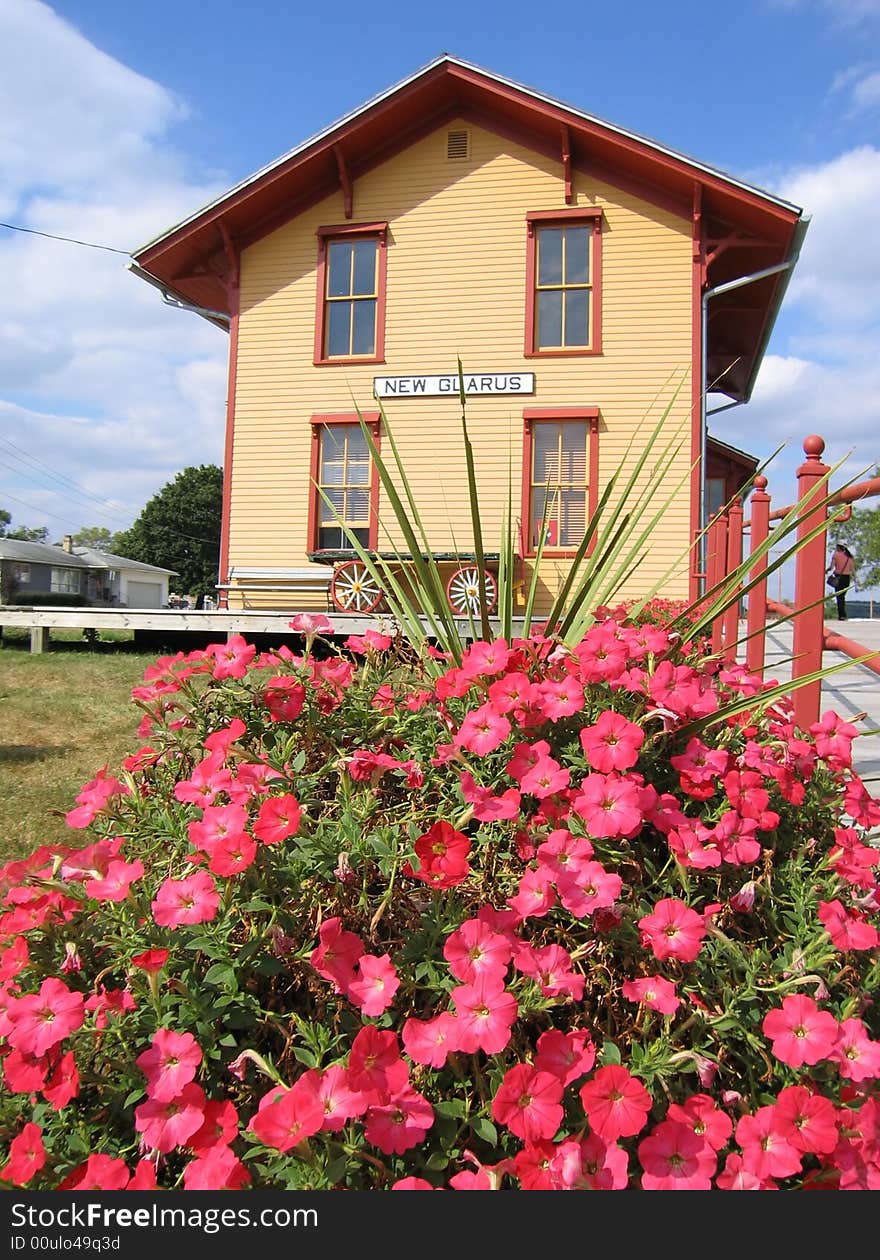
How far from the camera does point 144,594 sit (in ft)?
215

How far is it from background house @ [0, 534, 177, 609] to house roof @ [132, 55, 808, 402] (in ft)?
107

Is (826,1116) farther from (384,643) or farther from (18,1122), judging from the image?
(384,643)

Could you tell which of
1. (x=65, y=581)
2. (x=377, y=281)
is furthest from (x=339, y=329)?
(x=65, y=581)

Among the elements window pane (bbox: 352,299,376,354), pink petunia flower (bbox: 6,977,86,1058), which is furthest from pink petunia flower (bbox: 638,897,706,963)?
window pane (bbox: 352,299,376,354)

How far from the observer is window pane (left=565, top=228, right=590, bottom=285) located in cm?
1098

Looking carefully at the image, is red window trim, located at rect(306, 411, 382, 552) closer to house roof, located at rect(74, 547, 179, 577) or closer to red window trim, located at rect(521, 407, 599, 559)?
red window trim, located at rect(521, 407, 599, 559)

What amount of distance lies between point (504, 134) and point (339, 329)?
340cm

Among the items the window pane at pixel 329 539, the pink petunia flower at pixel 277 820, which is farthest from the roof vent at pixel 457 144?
the pink petunia flower at pixel 277 820

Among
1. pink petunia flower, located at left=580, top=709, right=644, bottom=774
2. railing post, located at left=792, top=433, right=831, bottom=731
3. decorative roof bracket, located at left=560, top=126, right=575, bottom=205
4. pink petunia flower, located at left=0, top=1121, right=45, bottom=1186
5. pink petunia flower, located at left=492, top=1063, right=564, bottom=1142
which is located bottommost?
pink petunia flower, located at left=0, top=1121, right=45, bottom=1186

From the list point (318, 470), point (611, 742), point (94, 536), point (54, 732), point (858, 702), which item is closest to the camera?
point (611, 742)

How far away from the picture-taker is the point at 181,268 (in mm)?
12008

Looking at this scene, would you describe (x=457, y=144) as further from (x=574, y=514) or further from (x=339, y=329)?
(x=574, y=514)

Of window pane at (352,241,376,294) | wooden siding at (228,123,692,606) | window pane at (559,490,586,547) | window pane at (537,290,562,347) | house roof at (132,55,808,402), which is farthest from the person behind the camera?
window pane at (352,241,376,294)

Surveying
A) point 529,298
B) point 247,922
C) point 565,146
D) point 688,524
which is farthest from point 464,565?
point 247,922
